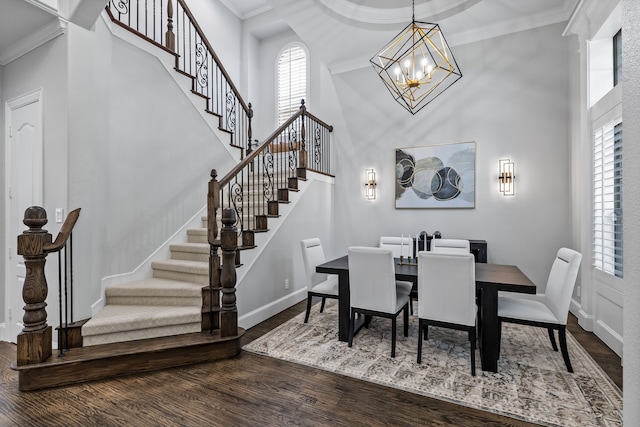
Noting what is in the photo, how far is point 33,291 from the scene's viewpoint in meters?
2.42

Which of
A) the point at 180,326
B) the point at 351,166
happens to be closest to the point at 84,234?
the point at 180,326

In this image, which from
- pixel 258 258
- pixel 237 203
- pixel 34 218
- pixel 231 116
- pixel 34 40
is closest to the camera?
pixel 34 218

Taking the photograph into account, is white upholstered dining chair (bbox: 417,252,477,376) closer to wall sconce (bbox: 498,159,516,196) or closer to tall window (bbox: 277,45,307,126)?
wall sconce (bbox: 498,159,516,196)

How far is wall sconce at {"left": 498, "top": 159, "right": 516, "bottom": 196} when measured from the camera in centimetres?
453

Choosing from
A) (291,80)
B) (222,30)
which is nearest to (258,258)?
(291,80)

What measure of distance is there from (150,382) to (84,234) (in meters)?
1.52

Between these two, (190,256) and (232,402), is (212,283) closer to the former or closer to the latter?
(190,256)

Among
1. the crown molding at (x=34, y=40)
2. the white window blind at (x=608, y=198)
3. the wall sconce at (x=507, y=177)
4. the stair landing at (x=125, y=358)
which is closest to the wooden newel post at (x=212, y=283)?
the stair landing at (x=125, y=358)

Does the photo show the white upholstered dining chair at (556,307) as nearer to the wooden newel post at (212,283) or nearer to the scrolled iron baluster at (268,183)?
the wooden newel post at (212,283)

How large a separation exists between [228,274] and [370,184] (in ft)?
10.8

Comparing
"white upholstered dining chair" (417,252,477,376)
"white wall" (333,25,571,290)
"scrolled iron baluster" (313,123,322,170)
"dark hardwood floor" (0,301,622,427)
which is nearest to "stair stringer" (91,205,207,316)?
"dark hardwood floor" (0,301,622,427)

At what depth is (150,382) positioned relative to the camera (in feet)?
8.11

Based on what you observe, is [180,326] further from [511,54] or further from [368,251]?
[511,54]

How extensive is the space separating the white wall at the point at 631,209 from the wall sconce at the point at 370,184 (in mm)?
4395
